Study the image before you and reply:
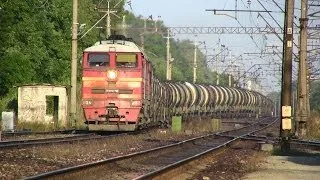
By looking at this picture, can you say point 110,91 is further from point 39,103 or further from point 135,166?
point 135,166

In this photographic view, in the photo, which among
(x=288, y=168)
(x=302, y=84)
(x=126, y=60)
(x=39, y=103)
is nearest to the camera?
(x=288, y=168)

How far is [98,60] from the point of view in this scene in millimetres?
26844

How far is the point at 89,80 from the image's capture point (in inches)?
1035

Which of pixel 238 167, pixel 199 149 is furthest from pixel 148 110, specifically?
pixel 238 167

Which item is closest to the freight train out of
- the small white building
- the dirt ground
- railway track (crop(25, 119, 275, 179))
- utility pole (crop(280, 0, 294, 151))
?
railway track (crop(25, 119, 275, 179))

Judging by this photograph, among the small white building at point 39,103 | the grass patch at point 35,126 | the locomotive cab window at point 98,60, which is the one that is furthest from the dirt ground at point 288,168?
the small white building at point 39,103

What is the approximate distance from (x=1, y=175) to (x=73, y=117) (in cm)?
2226

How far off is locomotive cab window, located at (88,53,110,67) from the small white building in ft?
25.9

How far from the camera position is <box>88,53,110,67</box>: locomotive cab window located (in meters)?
26.7

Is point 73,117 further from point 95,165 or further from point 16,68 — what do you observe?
A: point 95,165

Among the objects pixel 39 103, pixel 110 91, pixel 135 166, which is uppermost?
pixel 110 91

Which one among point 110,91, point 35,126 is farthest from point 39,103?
point 110,91

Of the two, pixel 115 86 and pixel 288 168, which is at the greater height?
pixel 115 86

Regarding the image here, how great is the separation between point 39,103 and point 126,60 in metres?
9.39
